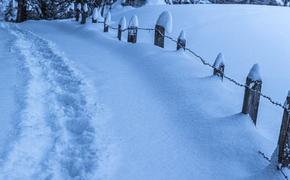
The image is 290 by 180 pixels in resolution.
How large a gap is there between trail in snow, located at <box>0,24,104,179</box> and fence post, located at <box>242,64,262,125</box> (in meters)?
2.09

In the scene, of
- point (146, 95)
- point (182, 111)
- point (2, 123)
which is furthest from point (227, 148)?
point (2, 123)

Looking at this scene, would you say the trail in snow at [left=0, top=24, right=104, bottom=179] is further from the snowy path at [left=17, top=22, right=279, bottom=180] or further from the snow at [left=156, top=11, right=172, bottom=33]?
the snow at [left=156, top=11, right=172, bottom=33]

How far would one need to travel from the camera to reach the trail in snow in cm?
411

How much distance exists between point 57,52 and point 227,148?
6514mm

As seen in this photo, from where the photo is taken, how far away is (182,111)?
19.4ft

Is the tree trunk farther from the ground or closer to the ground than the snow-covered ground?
farther from the ground

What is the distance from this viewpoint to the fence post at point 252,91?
534 centimetres

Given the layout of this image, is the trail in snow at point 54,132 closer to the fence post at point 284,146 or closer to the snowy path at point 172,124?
the snowy path at point 172,124

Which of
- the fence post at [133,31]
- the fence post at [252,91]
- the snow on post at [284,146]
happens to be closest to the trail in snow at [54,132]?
the snow on post at [284,146]

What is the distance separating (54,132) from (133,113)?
1.32 meters

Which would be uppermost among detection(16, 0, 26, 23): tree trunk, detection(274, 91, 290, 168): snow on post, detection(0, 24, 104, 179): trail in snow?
detection(16, 0, 26, 23): tree trunk

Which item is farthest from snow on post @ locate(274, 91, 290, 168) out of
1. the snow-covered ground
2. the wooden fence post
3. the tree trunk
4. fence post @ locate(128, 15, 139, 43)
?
the tree trunk

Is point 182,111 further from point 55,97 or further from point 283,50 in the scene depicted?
point 283,50

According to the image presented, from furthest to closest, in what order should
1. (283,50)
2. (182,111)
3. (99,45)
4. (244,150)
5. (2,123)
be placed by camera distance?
1. (99,45)
2. (283,50)
3. (182,111)
4. (2,123)
5. (244,150)
